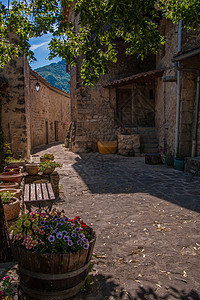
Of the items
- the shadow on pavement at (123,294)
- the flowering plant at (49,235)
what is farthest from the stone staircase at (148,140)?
the flowering plant at (49,235)

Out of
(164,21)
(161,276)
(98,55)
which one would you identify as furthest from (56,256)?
(164,21)

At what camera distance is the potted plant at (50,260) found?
182cm

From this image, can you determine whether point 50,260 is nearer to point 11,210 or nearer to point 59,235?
point 59,235

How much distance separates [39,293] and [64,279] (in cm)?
23

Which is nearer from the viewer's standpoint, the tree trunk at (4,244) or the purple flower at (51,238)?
the purple flower at (51,238)

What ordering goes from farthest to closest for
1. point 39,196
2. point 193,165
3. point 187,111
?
point 187,111 → point 193,165 → point 39,196

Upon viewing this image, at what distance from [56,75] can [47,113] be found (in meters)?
41.9

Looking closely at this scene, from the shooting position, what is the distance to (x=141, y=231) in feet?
11.5

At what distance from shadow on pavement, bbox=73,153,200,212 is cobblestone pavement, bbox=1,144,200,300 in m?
0.02

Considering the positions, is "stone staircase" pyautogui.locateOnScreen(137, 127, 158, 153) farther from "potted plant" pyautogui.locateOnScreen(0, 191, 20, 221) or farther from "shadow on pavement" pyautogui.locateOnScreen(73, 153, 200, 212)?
"potted plant" pyautogui.locateOnScreen(0, 191, 20, 221)

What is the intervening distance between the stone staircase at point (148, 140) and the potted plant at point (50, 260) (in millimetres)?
10049

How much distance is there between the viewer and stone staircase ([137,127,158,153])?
11.8m

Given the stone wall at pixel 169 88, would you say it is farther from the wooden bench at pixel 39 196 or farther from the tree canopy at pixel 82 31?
the wooden bench at pixel 39 196

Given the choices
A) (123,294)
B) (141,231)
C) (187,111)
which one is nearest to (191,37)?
(187,111)
